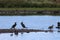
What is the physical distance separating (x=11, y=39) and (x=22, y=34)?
1.13 metres

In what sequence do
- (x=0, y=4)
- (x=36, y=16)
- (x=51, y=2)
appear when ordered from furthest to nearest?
(x=51, y=2)
(x=0, y=4)
(x=36, y=16)

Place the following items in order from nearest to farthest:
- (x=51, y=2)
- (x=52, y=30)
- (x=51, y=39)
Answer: (x=51, y=39), (x=52, y=30), (x=51, y=2)

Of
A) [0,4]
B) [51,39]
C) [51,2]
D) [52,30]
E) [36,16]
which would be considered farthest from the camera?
[51,2]

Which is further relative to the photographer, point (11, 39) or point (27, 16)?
point (27, 16)

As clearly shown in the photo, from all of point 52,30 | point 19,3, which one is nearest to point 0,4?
point 19,3

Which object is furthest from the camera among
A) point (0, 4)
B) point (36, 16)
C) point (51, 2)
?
point (51, 2)

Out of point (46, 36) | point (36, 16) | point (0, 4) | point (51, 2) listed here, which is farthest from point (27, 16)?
point (46, 36)

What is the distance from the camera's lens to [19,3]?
4897 centimetres

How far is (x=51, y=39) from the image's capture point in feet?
75.8

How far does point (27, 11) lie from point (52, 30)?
1596 cm

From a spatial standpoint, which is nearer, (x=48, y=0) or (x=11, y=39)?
(x=11, y=39)

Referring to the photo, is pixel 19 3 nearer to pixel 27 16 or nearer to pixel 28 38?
pixel 27 16

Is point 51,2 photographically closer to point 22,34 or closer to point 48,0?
point 48,0

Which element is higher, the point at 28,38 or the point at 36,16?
the point at 28,38
